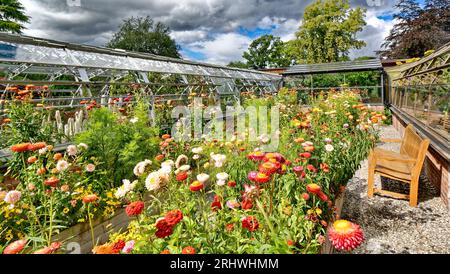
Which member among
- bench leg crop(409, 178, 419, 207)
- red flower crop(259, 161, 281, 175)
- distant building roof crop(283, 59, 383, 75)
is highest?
distant building roof crop(283, 59, 383, 75)

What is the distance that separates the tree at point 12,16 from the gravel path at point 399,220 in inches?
828

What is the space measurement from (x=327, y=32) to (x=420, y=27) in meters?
7.94

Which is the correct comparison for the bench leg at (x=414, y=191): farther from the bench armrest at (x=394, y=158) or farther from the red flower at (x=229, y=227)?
the red flower at (x=229, y=227)

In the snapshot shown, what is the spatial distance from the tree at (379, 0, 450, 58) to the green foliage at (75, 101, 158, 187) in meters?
19.9

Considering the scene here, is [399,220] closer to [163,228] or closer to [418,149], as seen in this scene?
[418,149]

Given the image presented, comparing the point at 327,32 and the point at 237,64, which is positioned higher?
the point at 237,64

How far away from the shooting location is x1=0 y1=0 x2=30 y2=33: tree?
16.4m

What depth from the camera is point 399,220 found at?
3029mm

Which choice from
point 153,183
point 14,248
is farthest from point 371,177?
point 14,248

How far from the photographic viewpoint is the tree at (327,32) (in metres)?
24.1

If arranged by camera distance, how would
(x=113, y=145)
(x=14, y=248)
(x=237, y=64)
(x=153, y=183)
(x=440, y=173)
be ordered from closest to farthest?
(x=14, y=248) → (x=153, y=183) → (x=113, y=145) → (x=440, y=173) → (x=237, y=64)

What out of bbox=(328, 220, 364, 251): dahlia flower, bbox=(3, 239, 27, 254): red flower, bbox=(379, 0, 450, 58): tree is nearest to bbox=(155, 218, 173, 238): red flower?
bbox=(3, 239, 27, 254): red flower

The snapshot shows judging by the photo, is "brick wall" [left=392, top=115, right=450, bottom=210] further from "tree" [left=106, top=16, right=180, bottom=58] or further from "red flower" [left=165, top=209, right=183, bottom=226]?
"tree" [left=106, top=16, right=180, bottom=58]
